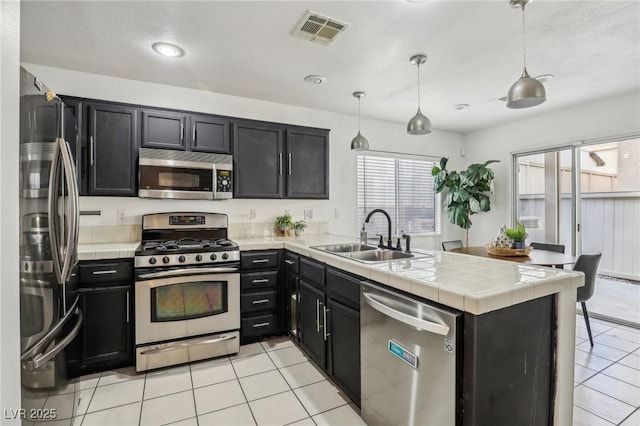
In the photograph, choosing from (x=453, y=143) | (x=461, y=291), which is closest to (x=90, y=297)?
(x=461, y=291)

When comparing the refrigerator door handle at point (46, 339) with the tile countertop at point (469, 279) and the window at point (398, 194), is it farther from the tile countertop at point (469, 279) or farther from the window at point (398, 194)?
the window at point (398, 194)

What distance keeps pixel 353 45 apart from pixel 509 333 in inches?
87.7

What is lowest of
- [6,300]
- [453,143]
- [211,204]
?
[6,300]

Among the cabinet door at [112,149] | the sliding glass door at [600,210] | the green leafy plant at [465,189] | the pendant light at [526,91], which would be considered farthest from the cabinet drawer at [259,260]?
the sliding glass door at [600,210]

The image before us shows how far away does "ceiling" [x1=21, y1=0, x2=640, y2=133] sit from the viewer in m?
2.07

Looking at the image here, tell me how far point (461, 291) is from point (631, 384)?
2206 millimetres

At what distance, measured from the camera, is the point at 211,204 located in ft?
11.5

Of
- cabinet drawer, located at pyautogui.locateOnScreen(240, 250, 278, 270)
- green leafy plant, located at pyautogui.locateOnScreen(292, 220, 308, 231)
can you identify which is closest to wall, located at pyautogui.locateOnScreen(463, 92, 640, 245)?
green leafy plant, located at pyautogui.locateOnScreen(292, 220, 308, 231)

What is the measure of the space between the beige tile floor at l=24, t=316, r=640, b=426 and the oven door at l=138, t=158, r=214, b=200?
5.06ft

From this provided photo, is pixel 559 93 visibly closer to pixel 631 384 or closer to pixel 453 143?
pixel 453 143

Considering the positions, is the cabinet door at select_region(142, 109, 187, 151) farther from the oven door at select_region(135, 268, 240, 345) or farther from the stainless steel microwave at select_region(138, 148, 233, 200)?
the oven door at select_region(135, 268, 240, 345)

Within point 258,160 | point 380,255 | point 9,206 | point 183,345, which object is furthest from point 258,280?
point 9,206

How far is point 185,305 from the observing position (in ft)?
8.88

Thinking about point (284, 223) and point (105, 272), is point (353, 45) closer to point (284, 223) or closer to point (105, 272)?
point (284, 223)
